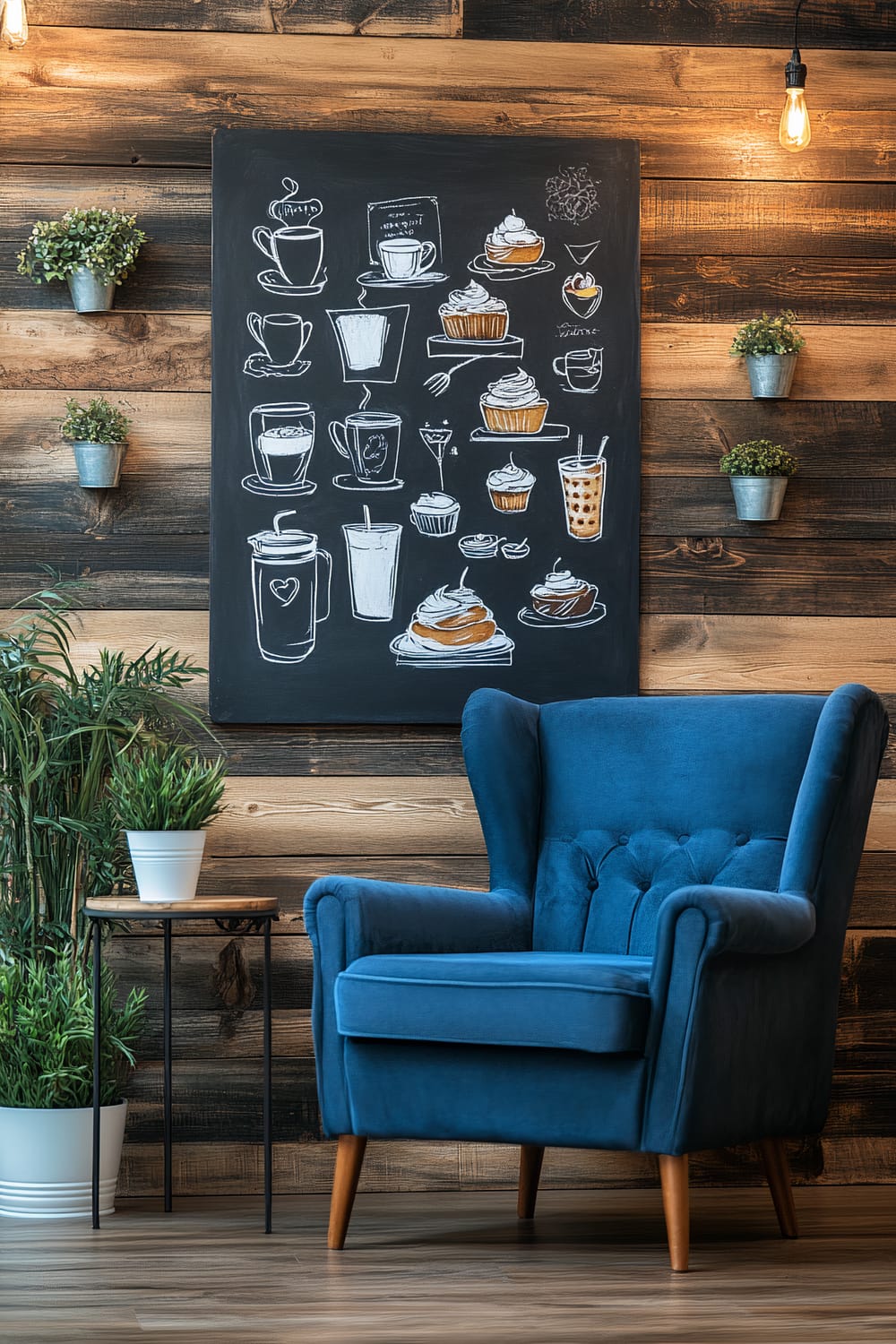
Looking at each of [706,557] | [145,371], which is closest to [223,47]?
[145,371]

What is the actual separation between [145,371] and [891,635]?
1.77 meters

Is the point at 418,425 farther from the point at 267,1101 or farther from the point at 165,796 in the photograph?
the point at 267,1101

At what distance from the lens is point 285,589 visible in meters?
3.35

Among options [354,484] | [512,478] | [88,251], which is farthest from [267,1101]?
[88,251]

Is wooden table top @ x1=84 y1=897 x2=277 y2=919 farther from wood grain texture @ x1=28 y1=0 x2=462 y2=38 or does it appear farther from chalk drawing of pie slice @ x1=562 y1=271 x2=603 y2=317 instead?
wood grain texture @ x1=28 y1=0 x2=462 y2=38

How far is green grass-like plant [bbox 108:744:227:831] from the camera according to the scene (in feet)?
9.47

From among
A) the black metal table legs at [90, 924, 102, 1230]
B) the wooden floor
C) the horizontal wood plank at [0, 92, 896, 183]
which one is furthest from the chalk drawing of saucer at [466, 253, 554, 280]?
the wooden floor

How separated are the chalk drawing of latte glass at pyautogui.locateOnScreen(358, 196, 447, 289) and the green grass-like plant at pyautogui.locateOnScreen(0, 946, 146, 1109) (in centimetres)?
161

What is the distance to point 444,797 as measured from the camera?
11.1ft

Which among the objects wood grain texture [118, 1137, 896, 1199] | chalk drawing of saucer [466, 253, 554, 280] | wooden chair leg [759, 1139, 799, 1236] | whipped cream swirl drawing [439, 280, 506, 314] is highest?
chalk drawing of saucer [466, 253, 554, 280]

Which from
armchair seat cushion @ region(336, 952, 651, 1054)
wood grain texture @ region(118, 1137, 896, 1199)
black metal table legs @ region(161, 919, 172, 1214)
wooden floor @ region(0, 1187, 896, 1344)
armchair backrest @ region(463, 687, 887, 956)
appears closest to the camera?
wooden floor @ region(0, 1187, 896, 1344)

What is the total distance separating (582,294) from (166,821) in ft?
4.92

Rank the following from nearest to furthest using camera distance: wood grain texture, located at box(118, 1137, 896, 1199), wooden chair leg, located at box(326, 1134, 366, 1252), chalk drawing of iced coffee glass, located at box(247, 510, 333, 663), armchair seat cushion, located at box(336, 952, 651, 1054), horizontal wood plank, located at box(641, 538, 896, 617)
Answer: armchair seat cushion, located at box(336, 952, 651, 1054) < wooden chair leg, located at box(326, 1134, 366, 1252) < wood grain texture, located at box(118, 1137, 896, 1199) < chalk drawing of iced coffee glass, located at box(247, 510, 333, 663) < horizontal wood plank, located at box(641, 538, 896, 617)

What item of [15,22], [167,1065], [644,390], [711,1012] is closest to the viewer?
[711,1012]
